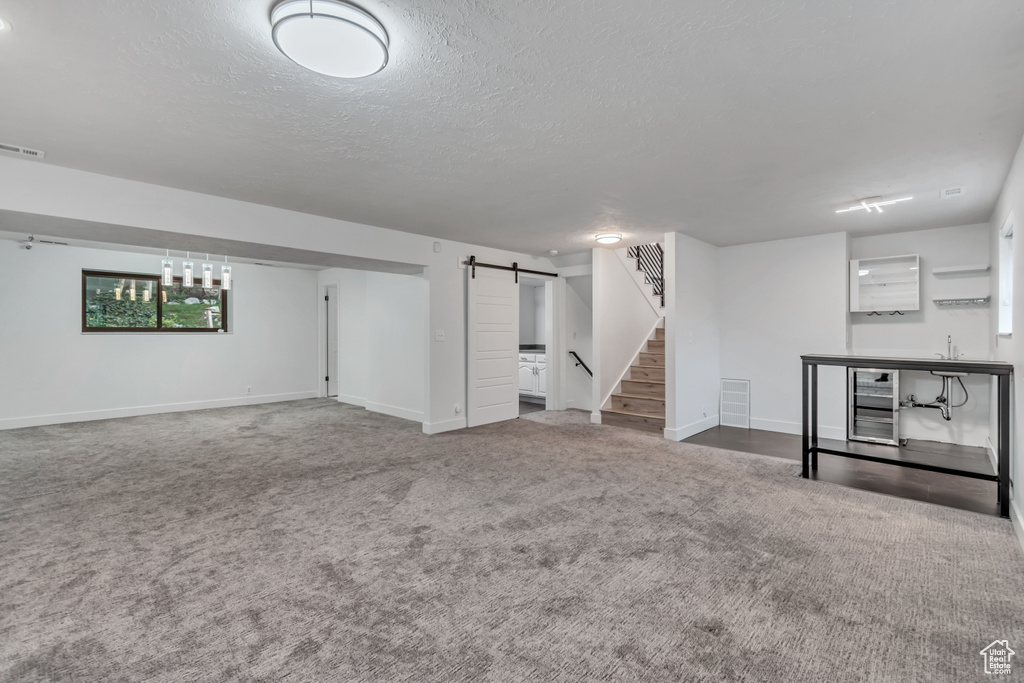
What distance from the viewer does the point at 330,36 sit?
5.71 feet

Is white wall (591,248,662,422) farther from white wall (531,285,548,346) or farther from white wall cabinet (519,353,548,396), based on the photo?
white wall (531,285,548,346)

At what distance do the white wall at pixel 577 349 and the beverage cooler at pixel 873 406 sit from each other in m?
3.57

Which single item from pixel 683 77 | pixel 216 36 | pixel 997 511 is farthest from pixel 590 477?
pixel 216 36

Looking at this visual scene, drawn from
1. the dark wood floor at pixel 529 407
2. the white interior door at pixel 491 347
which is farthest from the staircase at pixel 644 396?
the white interior door at pixel 491 347

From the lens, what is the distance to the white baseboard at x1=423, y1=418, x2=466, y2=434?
580cm

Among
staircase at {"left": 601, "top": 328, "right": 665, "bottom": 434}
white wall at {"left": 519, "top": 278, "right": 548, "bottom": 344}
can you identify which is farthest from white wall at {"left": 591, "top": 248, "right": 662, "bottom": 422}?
white wall at {"left": 519, "top": 278, "right": 548, "bottom": 344}

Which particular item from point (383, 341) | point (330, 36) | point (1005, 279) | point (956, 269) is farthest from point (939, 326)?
point (383, 341)

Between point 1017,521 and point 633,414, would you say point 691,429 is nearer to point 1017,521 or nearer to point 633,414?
point 633,414

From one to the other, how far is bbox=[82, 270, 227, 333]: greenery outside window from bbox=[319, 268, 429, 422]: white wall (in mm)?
1982

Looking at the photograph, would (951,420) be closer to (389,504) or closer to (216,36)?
(389,504)

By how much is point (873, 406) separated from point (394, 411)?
6199mm

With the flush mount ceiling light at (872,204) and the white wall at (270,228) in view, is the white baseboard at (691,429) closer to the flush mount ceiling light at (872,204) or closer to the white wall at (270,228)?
the white wall at (270,228)

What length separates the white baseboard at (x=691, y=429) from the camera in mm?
5465

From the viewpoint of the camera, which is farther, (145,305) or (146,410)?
(145,305)
